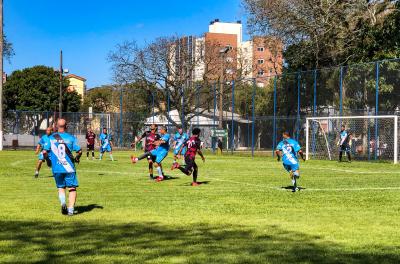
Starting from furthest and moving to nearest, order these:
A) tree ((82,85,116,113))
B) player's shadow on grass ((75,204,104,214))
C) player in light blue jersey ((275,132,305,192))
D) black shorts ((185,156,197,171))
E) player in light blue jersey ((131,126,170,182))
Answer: tree ((82,85,116,113)), player in light blue jersey ((131,126,170,182)), black shorts ((185,156,197,171)), player in light blue jersey ((275,132,305,192)), player's shadow on grass ((75,204,104,214))

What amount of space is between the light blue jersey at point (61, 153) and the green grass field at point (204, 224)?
897mm

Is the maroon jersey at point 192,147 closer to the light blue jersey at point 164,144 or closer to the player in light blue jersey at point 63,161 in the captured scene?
the light blue jersey at point 164,144

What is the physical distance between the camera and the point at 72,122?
59.2 metres

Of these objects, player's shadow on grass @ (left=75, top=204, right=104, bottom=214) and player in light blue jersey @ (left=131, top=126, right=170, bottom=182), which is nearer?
player's shadow on grass @ (left=75, top=204, right=104, bottom=214)

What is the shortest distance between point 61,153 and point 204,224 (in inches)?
121

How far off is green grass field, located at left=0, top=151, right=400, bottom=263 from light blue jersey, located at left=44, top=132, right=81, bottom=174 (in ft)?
2.94

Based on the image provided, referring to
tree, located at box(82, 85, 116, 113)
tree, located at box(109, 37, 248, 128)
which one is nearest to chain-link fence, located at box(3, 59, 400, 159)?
tree, located at box(109, 37, 248, 128)

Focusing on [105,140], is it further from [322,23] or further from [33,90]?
[33,90]

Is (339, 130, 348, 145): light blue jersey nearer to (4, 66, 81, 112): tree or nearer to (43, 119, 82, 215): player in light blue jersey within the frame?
(43, 119, 82, 215): player in light blue jersey

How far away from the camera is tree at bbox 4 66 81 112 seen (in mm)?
80125

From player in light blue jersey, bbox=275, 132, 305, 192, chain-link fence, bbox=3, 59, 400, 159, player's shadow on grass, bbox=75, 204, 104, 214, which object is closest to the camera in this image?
player's shadow on grass, bbox=75, 204, 104, 214

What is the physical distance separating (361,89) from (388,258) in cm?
2970

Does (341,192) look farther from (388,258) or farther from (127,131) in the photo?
(127,131)

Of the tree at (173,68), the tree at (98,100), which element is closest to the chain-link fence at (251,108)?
the tree at (173,68)
